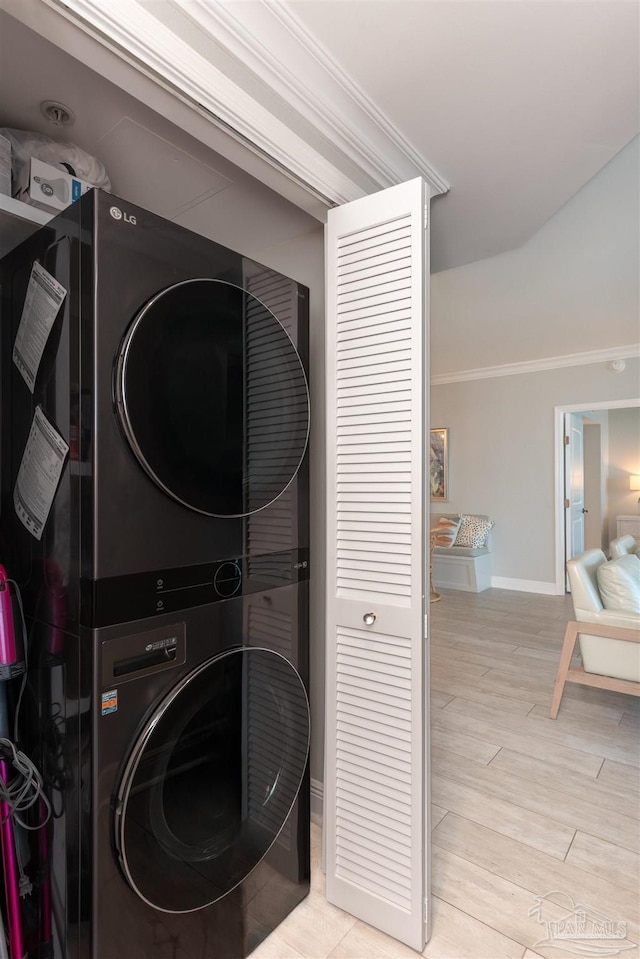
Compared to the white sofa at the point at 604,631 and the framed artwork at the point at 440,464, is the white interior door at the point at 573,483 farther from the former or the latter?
the white sofa at the point at 604,631

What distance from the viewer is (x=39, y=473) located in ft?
3.87

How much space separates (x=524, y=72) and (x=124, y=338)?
130 centimetres

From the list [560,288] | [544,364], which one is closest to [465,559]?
[544,364]

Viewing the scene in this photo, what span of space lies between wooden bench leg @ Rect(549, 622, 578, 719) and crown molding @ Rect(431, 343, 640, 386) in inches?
148

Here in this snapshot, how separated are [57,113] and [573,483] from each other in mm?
5967

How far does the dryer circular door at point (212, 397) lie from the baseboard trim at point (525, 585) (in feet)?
17.2

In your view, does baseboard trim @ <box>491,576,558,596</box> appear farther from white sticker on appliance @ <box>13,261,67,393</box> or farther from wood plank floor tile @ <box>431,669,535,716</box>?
white sticker on appliance @ <box>13,261,67,393</box>

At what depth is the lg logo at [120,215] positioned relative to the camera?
105cm

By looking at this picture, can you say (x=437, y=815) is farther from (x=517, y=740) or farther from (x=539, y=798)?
(x=517, y=740)

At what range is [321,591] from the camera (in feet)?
6.49

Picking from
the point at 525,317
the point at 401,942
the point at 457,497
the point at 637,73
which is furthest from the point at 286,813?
the point at 457,497

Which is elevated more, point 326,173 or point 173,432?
point 326,173

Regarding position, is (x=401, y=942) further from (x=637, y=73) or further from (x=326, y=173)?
(x=637, y=73)

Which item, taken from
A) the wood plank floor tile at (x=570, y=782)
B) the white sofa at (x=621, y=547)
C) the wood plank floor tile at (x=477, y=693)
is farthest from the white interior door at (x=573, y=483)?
the wood plank floor tile at (x=570, y=782)
